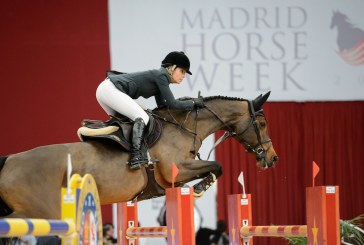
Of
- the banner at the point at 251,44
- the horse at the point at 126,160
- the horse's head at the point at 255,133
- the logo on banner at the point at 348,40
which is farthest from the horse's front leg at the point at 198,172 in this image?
the logo on banner at the point at 348,40

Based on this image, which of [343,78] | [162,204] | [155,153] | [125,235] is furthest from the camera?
[343,78]

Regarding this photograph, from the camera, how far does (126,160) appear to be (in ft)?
18.0

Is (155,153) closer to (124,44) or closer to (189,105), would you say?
(189,105)

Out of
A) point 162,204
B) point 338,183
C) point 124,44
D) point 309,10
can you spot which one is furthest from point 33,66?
point 338,183

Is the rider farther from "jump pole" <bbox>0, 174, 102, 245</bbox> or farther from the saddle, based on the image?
"jump pole" <bbox>0, 174, 102, 245</bbox>

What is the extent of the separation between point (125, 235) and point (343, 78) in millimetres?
5970

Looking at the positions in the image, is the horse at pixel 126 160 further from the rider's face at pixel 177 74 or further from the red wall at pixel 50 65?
the red wall at pixel 50 65

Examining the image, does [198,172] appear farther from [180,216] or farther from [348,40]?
[348,40]

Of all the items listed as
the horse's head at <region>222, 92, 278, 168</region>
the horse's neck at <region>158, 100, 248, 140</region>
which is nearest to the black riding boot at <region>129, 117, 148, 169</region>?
the horse's neck at <region>158, 100, 248, 140</region>

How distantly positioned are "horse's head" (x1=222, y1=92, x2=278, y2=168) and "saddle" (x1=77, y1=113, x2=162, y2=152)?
81 centimetres

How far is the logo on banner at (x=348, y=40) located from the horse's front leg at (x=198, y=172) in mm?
6319

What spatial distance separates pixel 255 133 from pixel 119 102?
1312 millimetres

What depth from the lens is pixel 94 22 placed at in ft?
36.4

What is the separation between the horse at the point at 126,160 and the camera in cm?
480
